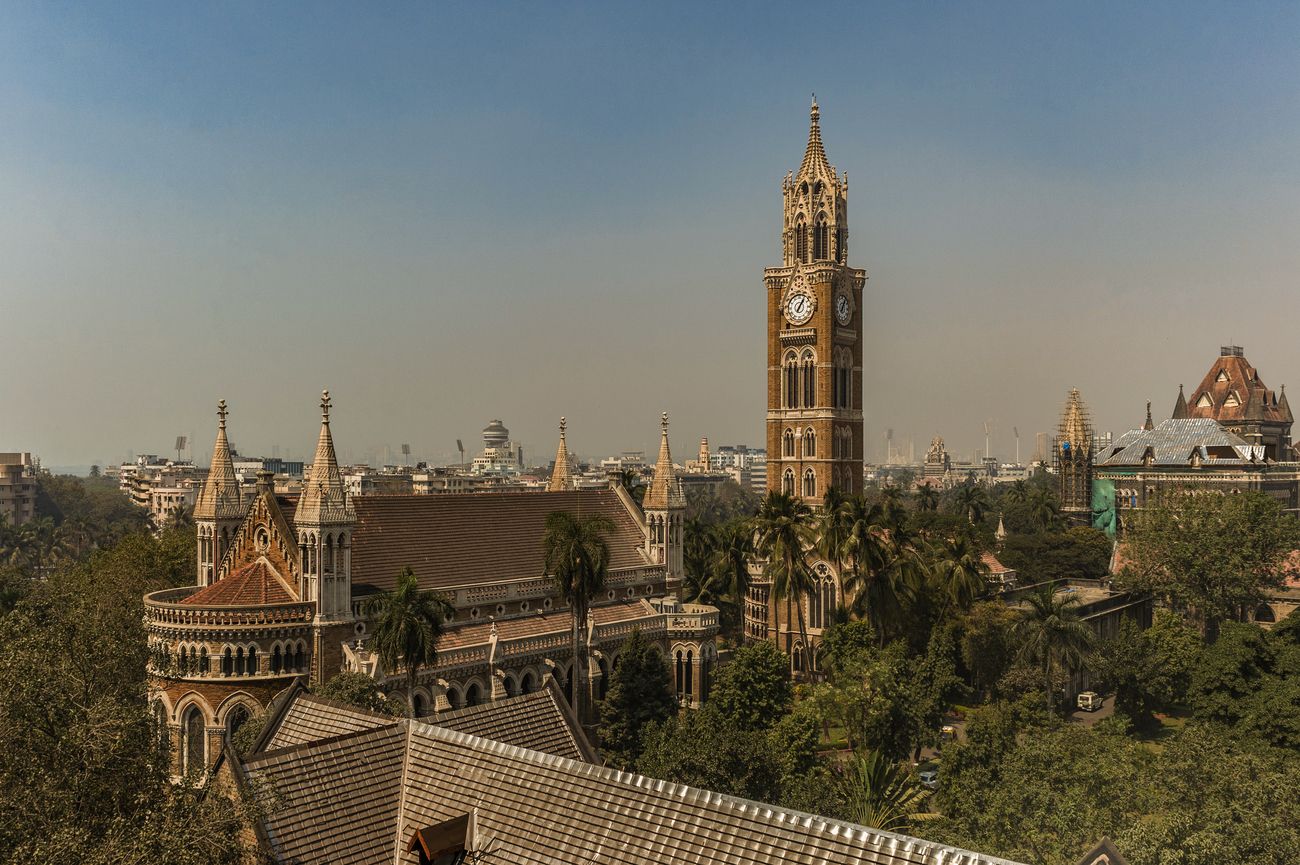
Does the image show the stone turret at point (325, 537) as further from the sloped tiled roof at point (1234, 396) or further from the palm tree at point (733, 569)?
the sloped tiled roof at point (1234, 396)

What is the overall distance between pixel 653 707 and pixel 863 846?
103 feet

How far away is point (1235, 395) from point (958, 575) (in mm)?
95242

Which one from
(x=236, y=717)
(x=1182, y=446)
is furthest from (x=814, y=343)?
(x=1182, y=446)

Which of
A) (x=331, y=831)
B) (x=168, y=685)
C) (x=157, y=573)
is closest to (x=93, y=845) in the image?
(x=331, y=831)

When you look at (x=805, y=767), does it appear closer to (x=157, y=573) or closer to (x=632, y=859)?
(x=632, y=859)

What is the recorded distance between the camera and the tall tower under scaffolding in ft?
394

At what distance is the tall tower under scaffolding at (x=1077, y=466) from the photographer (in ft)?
394

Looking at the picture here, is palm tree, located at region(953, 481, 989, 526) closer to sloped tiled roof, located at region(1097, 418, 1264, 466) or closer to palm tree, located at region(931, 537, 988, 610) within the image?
sloped tiled roof, located at region(1097, 418, 1264, 466)

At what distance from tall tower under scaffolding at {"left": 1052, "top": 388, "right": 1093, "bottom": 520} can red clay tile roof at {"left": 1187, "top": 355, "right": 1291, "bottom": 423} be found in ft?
59.9

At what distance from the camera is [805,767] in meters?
39.6

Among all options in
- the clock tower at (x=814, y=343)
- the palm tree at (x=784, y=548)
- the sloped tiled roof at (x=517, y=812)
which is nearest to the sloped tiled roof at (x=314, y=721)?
the sloped tiled roof at (x=517, y=812)

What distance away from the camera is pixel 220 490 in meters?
50.7

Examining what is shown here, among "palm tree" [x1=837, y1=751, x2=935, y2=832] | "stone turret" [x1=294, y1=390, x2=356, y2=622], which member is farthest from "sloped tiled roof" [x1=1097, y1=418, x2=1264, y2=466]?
"stone turret" [x1=294, y1=390, x2=356, y2=622]

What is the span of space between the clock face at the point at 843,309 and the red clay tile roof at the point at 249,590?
47859mm
